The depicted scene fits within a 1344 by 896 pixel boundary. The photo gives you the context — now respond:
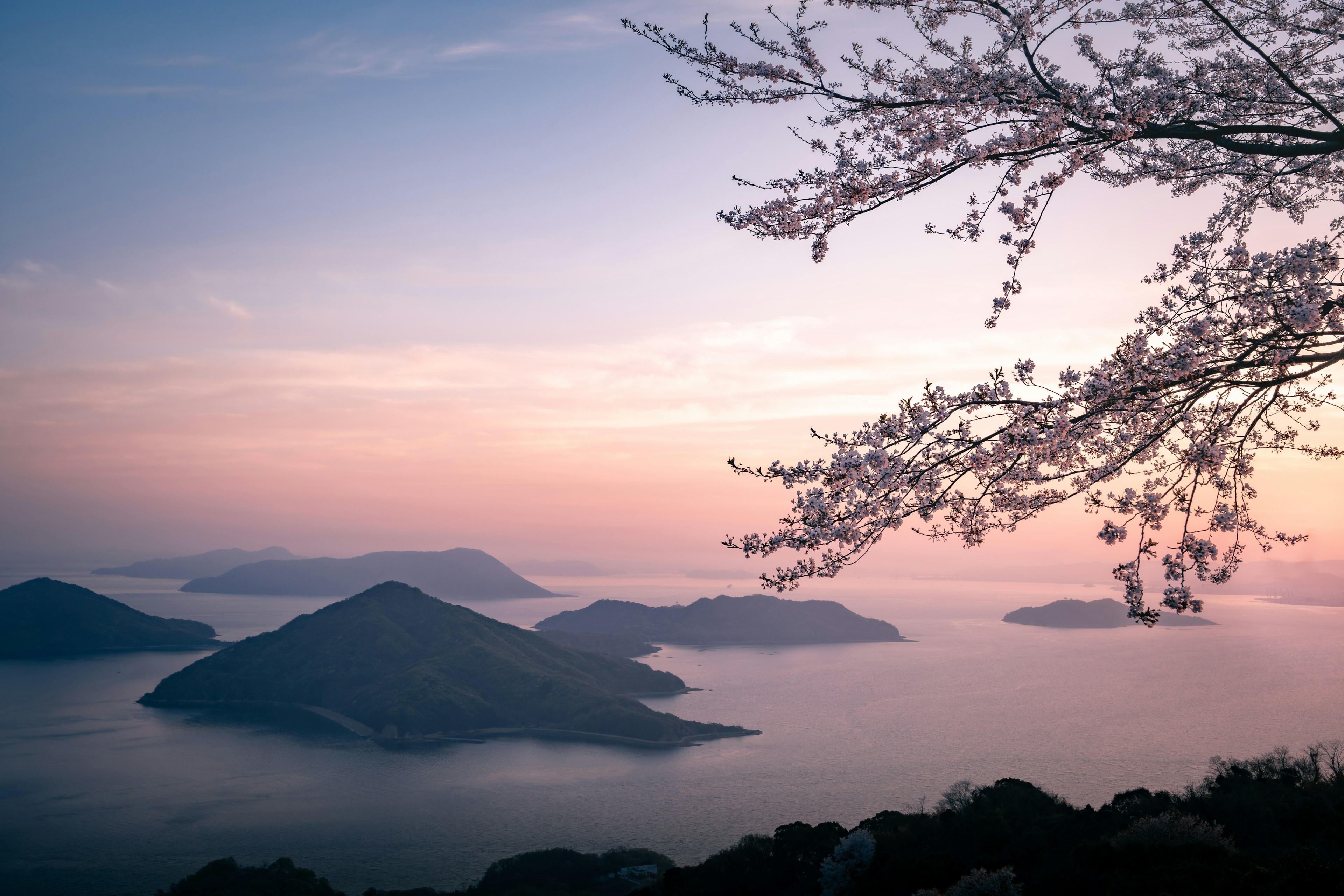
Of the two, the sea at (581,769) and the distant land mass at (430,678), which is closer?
the sea at (581,769)

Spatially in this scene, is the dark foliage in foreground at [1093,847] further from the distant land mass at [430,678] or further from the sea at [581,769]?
the distant land mass at [430,678]

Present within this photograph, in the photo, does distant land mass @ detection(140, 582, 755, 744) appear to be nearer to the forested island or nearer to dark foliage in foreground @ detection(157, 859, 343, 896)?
dark foliage in foreground @ detection(157, 859, 343, 896)

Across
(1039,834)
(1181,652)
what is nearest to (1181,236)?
(1039,834)

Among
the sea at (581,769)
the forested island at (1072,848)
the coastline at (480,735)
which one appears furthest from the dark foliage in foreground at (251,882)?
the coastline at (480,735)

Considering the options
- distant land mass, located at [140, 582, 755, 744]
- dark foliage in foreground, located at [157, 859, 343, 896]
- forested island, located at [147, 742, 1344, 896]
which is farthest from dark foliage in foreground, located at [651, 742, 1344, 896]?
distant land mass, located at [140, 582, 755, 744]

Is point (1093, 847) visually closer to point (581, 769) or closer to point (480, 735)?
point (581, 769)

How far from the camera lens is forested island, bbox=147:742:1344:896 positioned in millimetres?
13273

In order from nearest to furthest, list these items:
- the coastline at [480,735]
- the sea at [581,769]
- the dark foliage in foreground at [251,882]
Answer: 1. the dark foliage in foreground at [251,882]
2. the sea at [581,769]
3. the coastline at [480,735]

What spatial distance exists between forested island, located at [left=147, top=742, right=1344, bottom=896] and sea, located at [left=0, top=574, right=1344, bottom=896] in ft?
95.7

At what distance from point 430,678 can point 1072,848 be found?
137 meters

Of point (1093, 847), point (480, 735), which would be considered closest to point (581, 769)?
point (480, 735)

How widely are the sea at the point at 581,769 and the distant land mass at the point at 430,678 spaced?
8300mm

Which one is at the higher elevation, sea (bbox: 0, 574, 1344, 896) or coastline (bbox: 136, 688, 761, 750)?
sea (bbox: 0, 574, 1344, 896)

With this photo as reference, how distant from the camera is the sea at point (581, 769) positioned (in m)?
67.9
